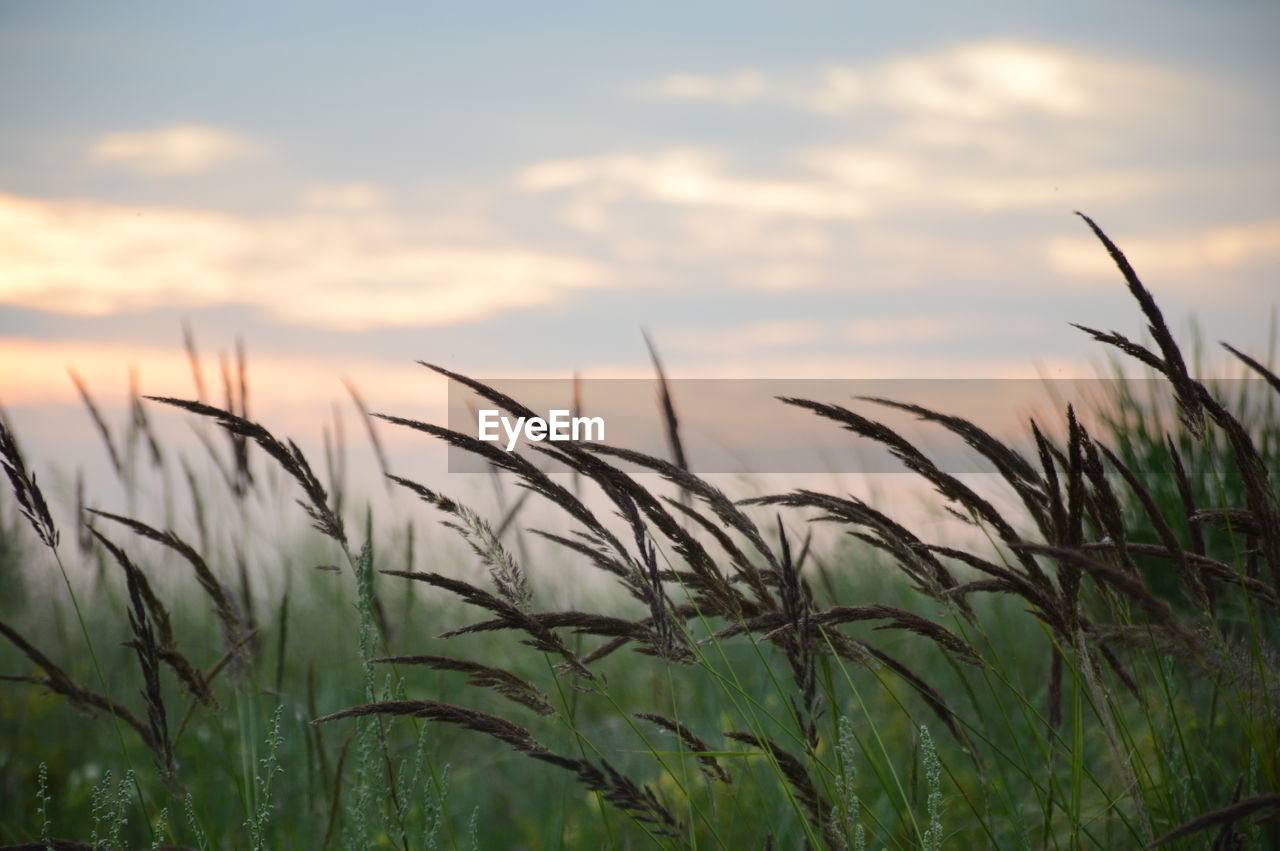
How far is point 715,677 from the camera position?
171 cm

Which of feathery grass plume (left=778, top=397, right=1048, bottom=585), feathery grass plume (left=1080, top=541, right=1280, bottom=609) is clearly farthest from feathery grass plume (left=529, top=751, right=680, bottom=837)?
feathery grass plume (left=1080, top=541, right=1280, bottom=609)

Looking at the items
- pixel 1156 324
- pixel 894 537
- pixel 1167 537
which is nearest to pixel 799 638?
pixel 894 537

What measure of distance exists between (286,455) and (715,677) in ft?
2.68

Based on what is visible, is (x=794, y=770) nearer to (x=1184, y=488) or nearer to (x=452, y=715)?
(x=452, y=715)

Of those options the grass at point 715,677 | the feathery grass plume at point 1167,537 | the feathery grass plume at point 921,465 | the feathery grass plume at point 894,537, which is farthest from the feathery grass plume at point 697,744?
the feathery grass plume at point 1167,537

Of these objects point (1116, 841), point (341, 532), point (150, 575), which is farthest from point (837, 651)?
point (150, 575)

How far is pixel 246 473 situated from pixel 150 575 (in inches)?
64.7

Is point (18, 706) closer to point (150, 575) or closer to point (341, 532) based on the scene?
point (150, 575)

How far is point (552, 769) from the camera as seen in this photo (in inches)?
140

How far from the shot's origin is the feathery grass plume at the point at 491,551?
1614 mm

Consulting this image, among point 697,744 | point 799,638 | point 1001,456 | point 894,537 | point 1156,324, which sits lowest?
point 697,744

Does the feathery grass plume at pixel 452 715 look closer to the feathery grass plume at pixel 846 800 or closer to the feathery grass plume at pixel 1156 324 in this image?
the feathery grass plume at pixel 846 800

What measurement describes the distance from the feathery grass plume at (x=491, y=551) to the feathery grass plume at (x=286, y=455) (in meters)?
A: 0.19

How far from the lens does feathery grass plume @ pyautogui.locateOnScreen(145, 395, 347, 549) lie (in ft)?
5.19
